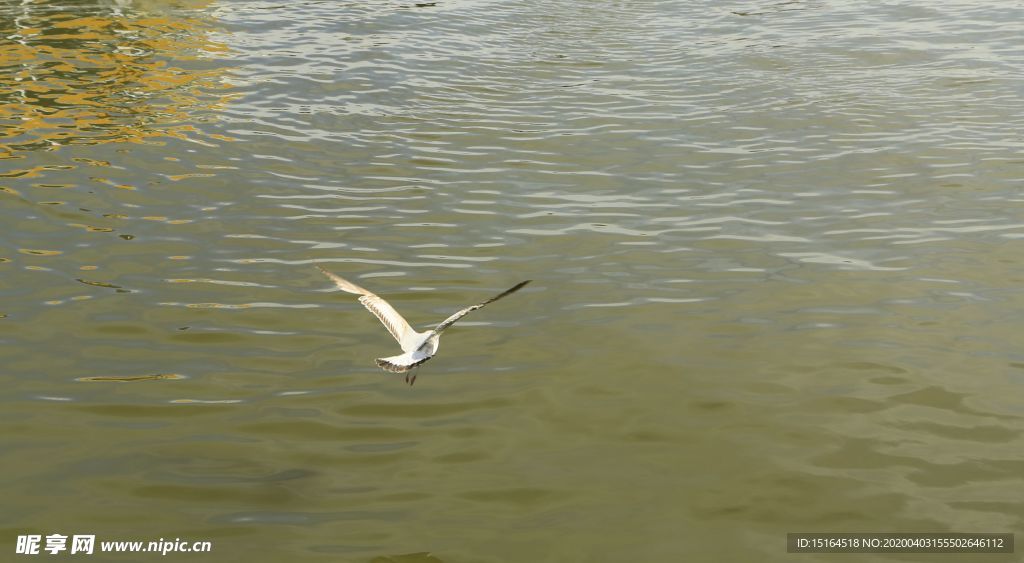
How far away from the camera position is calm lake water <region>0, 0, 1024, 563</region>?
6121 mm

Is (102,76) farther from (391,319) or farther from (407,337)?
(407,337)

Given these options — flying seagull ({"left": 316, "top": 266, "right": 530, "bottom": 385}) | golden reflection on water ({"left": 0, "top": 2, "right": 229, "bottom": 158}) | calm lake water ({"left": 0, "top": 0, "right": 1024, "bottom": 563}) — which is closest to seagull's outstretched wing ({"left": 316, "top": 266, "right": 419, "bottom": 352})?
flying seagull ({"left": 316, "top": 266, "right": 530, "bottom": 385})

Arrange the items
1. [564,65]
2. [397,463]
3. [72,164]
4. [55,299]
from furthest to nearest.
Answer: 1. [564,65]
2. [72,164]
3. [55,299]
4. [397,463]

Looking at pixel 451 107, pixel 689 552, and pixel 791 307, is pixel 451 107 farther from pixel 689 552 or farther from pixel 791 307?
pixel 689 552

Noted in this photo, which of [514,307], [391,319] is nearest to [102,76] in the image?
[514,307]

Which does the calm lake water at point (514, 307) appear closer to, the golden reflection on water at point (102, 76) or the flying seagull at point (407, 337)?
the golden reflection on water at point (102, 76)

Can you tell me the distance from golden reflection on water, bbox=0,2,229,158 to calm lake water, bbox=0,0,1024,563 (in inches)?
4.4

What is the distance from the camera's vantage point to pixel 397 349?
26.0 ft

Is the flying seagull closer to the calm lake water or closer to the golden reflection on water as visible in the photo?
the calm lake water

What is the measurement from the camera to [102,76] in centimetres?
1627

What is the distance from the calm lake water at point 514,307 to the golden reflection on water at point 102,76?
0.37 feet

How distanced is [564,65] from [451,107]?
3.71 metres

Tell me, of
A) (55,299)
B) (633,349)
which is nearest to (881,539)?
(633,349)

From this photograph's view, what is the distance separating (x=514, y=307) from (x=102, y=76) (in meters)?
10.4
